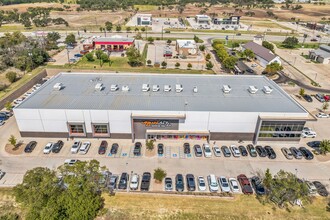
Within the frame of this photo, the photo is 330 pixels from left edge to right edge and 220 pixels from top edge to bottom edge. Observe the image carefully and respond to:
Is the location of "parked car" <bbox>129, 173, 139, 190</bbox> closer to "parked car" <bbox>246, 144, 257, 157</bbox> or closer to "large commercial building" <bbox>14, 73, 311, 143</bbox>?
"large commercial building" <bbox>14, 73, 311, 143</bbox>

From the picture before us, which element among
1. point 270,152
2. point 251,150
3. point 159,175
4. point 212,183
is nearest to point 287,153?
point 270,152

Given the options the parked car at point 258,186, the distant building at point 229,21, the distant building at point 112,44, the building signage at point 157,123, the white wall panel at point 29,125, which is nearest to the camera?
the parked car at point 258,186

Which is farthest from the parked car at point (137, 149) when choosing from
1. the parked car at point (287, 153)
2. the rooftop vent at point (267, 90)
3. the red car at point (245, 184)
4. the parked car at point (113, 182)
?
the rooftop vent at point (267, 90)

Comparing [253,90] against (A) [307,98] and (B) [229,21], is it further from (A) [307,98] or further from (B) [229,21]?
(B) [229,21]

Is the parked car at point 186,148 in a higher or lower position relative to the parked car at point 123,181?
higher

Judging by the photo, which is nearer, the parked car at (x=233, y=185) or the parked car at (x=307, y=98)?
the parked car at (x=233, y=185)

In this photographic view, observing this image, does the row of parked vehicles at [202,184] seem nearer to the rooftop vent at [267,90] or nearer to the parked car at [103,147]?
the parked car at [103,147]

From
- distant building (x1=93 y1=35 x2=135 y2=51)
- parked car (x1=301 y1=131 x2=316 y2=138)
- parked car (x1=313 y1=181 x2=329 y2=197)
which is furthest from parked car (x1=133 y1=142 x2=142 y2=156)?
distant building (x1=93 y1=35 x2=135 y2=51)

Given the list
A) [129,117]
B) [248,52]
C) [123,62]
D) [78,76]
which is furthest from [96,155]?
[248,52]
